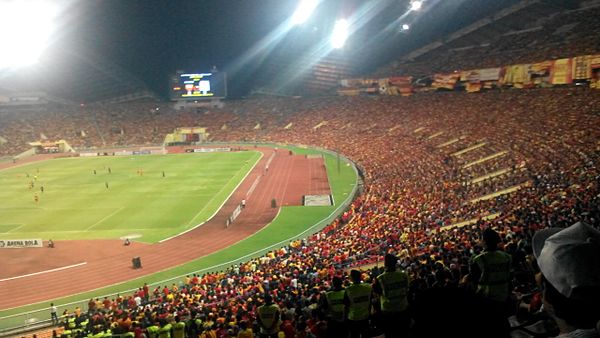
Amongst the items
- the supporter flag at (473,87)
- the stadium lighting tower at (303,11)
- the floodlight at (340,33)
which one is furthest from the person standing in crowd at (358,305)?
the floodlight at (340,33)

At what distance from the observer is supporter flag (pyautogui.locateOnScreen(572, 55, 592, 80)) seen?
40.2 meters

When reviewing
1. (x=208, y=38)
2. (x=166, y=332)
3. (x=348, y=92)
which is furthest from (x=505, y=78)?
(x=208, y=38)

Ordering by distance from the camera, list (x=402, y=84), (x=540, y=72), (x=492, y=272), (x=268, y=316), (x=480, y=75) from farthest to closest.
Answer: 1. (x=402, y=84)
2. (x=480, y=75)
3. (x=540, y=72)
4. (x=268, y=316)
5. (x=492, y=272)

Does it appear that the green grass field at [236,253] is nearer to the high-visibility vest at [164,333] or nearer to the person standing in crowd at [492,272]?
the high-visibility vest at [164,333]

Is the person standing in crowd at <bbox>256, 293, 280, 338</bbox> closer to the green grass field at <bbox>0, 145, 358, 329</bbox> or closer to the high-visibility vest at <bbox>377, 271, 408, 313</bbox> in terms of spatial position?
the high-visibility vest at <bbox>377, 271, 408, 313</bbox>

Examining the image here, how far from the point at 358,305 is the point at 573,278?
502 cm

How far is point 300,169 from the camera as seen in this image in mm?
50750

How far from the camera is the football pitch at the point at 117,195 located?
32312 millimetres

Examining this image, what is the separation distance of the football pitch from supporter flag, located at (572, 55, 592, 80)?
102 ft

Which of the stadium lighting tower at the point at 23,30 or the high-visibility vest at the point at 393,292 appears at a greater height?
the stadium lighting tower at the point at 23,30

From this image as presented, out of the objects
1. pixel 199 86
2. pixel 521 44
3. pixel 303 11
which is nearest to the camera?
pixel 521 44

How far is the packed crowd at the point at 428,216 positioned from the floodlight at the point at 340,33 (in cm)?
1319

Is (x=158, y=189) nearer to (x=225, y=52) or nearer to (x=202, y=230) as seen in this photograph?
(x=202, y=230)

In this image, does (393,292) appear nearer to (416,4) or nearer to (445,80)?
(445,80)
